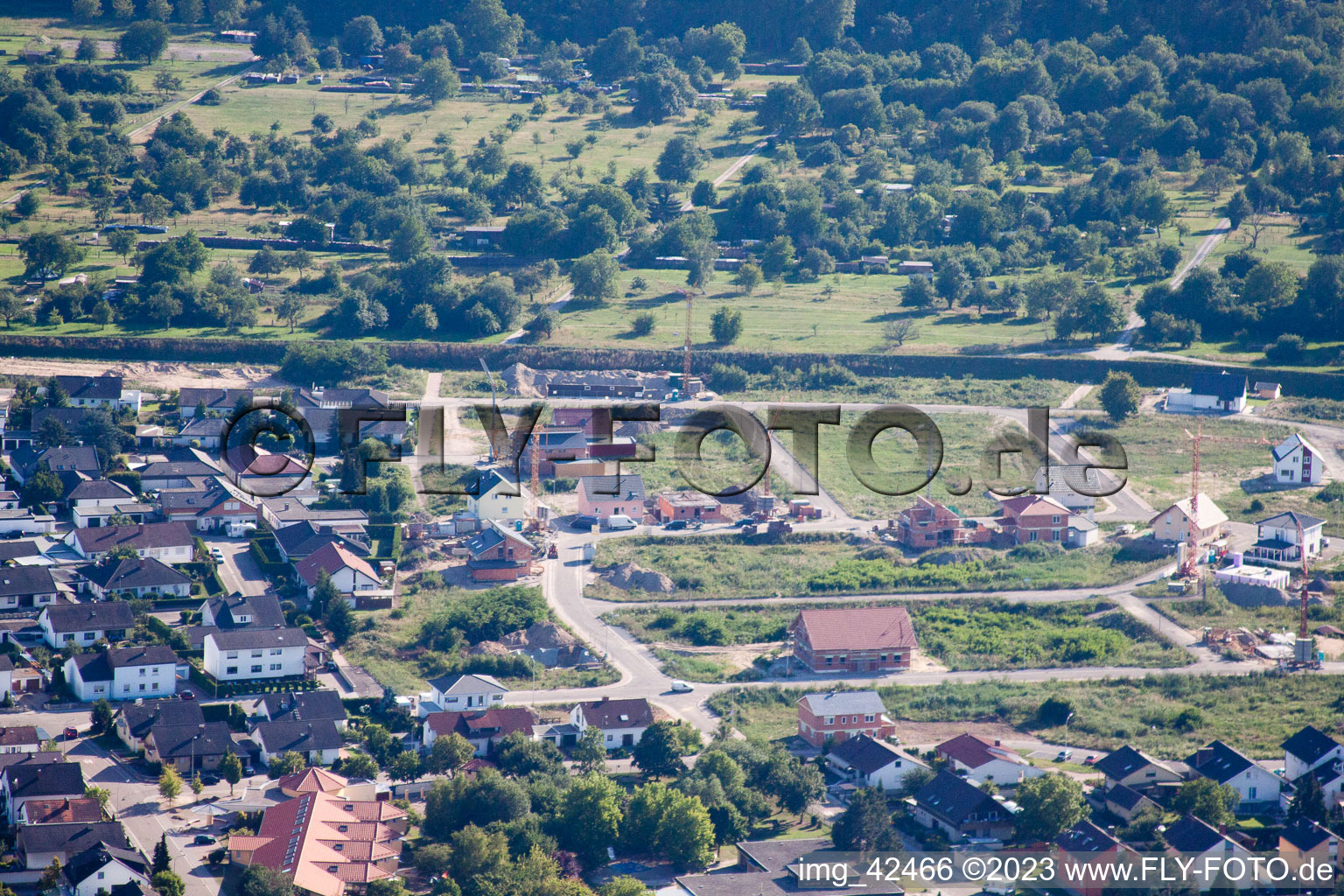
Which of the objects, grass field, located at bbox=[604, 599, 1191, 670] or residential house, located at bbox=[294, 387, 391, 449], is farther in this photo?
residential house, located at bbox=[294, 387, 391, 449]

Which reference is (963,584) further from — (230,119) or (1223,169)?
(230,119)

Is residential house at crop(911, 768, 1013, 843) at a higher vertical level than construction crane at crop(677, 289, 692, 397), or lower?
lower

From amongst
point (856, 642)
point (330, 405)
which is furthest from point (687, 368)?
point (856, 642)

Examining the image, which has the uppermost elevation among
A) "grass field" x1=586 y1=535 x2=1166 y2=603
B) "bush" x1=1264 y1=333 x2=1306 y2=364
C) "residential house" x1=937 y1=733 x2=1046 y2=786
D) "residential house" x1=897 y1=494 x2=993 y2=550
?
"bush" x1=1264 y1=333 x2=1306 y2=364

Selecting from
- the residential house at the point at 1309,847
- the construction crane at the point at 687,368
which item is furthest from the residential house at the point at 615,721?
the construction crane at the point at 687,368

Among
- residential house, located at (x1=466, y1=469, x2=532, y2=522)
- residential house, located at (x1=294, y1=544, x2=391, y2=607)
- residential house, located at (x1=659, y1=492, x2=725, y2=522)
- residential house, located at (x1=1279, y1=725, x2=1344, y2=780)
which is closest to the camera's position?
residential house, located at (x1=1279, y1=725, x2=1344, y2=780)

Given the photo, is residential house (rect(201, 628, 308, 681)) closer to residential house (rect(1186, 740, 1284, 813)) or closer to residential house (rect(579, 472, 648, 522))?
residential house (rect(579, 472, 648, 522))

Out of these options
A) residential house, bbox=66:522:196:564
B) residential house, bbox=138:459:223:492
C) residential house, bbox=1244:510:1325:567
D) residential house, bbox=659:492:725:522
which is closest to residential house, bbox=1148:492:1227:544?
residential house, bbox=1244:510:1325:567

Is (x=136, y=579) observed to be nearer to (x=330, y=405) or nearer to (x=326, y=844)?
(x=326, y=844)
